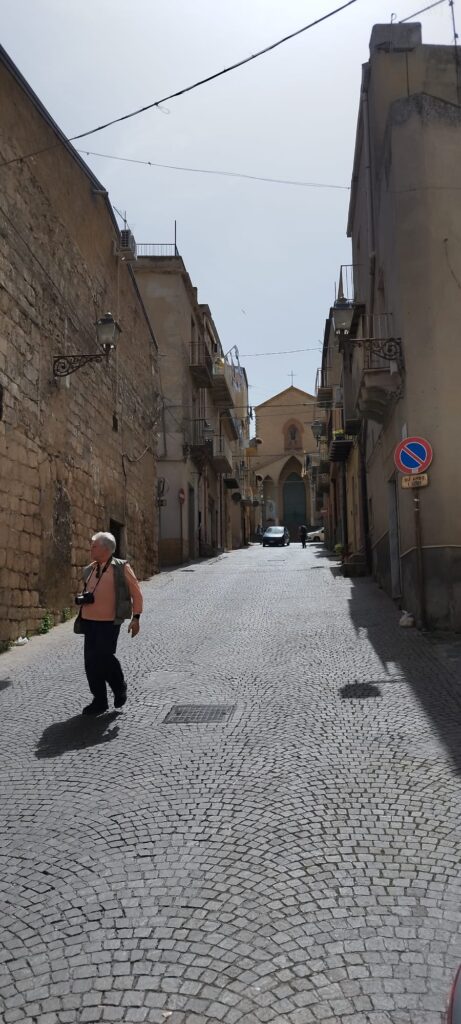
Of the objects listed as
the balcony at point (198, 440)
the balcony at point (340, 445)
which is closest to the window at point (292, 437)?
the balcony at point (198, 440)

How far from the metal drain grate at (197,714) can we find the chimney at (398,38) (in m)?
13.1

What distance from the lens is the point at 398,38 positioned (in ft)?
47.9

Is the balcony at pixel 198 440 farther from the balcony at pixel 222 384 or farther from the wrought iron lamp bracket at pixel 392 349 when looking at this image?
the wrought iron lamp bracket at pixel 392 349

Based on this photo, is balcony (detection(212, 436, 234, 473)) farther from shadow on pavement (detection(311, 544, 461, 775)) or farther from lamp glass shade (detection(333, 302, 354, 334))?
shadow on pavement (detection(311, 544, 461, 775))

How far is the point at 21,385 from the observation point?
34.5 ft

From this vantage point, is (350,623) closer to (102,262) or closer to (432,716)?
(432,716)

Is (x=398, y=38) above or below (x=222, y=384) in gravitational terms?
above

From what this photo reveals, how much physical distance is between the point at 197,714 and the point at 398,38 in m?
13.6

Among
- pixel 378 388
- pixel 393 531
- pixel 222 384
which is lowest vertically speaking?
pixel 393 531

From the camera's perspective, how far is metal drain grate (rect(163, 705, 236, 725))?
6066mm

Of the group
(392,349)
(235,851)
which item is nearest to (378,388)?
(392,349)

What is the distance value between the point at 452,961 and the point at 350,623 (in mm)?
8543

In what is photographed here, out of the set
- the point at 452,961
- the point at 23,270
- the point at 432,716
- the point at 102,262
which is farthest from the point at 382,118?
the point at 452,961

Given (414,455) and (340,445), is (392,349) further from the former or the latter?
(340,445)
